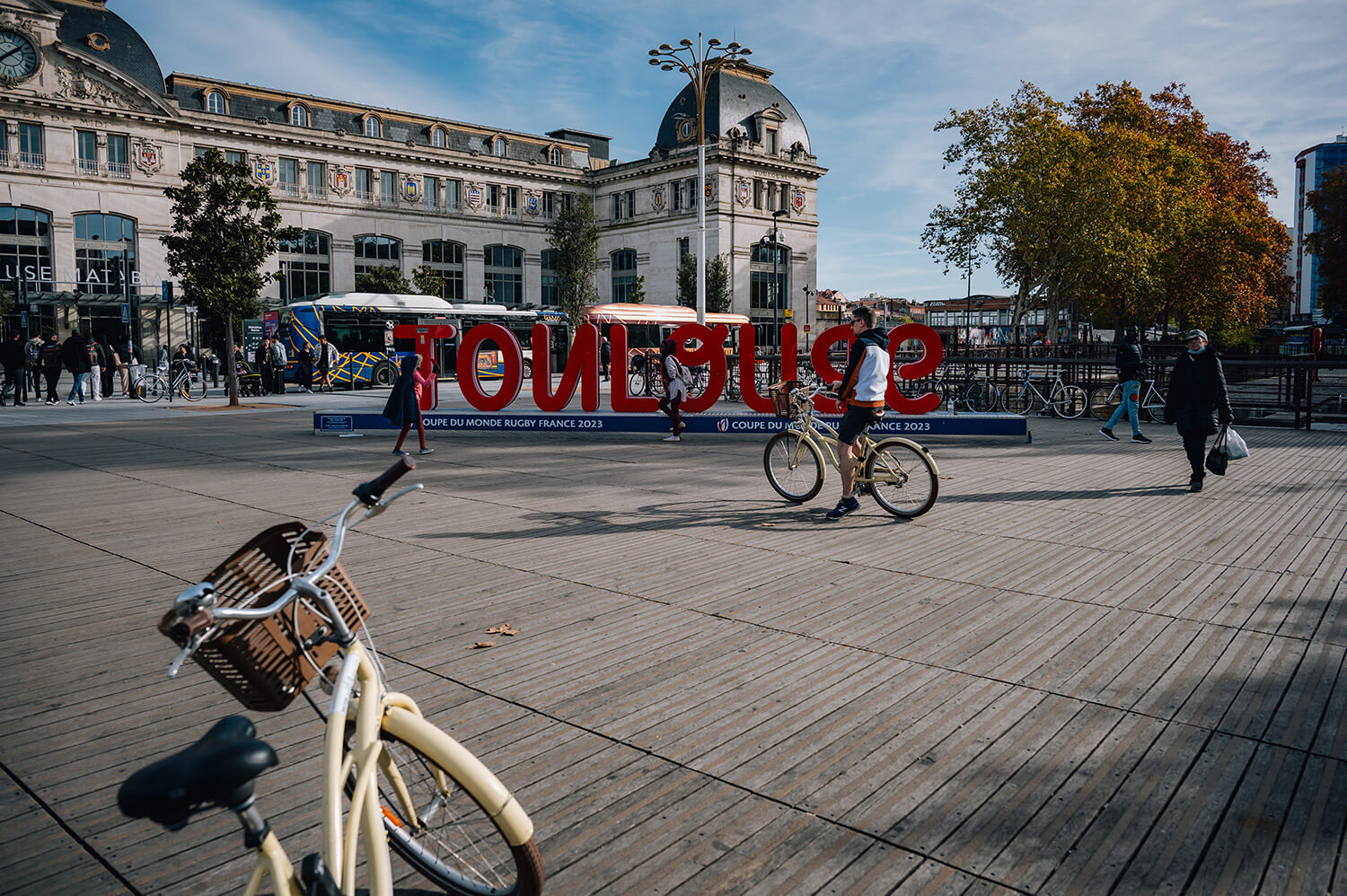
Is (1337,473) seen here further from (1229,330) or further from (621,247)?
(621,247)

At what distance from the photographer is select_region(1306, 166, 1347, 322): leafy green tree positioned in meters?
43.5

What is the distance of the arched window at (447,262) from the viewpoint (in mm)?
65875

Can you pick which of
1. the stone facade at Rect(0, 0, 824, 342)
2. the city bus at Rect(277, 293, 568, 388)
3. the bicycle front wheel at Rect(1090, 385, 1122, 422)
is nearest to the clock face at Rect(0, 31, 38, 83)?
the stone facade at Rect(0, 0, 824, 342)

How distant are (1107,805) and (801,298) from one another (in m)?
70.2

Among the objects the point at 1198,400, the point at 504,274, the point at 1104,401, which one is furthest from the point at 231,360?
the point at 504,274

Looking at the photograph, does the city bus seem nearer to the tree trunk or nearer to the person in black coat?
the tree trunk

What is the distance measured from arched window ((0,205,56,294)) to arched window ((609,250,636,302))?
123 ft

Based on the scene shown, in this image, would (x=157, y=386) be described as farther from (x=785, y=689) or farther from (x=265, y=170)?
(x=265, y=170)

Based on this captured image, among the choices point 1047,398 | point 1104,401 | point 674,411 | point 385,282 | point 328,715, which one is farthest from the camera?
point 385,282

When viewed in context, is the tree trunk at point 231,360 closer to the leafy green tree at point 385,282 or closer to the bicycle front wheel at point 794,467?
the bicycle front wheel at point 794,467

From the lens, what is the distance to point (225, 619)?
200cm

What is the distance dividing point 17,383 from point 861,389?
24946mm

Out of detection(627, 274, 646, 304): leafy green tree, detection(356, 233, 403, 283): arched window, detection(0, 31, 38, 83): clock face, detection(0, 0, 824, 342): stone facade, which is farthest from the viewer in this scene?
detection(627, 274, 646, 304): leafy green tree

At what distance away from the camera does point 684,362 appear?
17.8 meters
